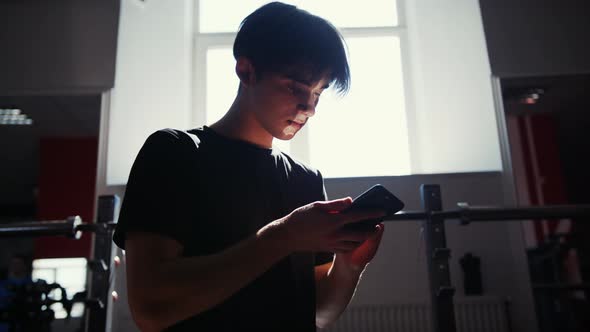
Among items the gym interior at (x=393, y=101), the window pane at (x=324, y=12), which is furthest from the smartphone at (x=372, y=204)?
the window pane at (x=324, y=12)

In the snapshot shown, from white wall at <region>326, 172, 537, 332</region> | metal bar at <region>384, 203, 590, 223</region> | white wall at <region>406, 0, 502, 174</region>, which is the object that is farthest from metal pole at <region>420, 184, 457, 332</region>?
white wall at <region>406, 0, 502, 174</region>

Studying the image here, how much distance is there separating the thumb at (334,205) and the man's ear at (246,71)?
0.29m

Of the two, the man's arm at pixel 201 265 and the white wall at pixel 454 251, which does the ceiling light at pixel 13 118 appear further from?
the man's arm at pixel 201 265

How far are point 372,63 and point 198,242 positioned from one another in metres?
3.05

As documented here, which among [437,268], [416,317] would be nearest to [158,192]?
[437,268]

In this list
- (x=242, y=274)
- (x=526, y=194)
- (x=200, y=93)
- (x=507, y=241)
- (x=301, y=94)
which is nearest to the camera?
(x=242, y=274)

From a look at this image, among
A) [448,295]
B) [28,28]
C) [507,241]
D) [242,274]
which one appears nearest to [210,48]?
[28,28]

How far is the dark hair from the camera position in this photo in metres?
0.77

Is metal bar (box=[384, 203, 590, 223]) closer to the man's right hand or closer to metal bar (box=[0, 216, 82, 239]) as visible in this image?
the man's right hand

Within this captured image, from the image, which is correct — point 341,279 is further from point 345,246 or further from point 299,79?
point 299,79

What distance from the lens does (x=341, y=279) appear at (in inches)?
32.2

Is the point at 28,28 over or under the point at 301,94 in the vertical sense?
over

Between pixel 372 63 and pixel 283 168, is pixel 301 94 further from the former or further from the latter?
pixel 372 63

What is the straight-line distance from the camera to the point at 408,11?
348 cm
